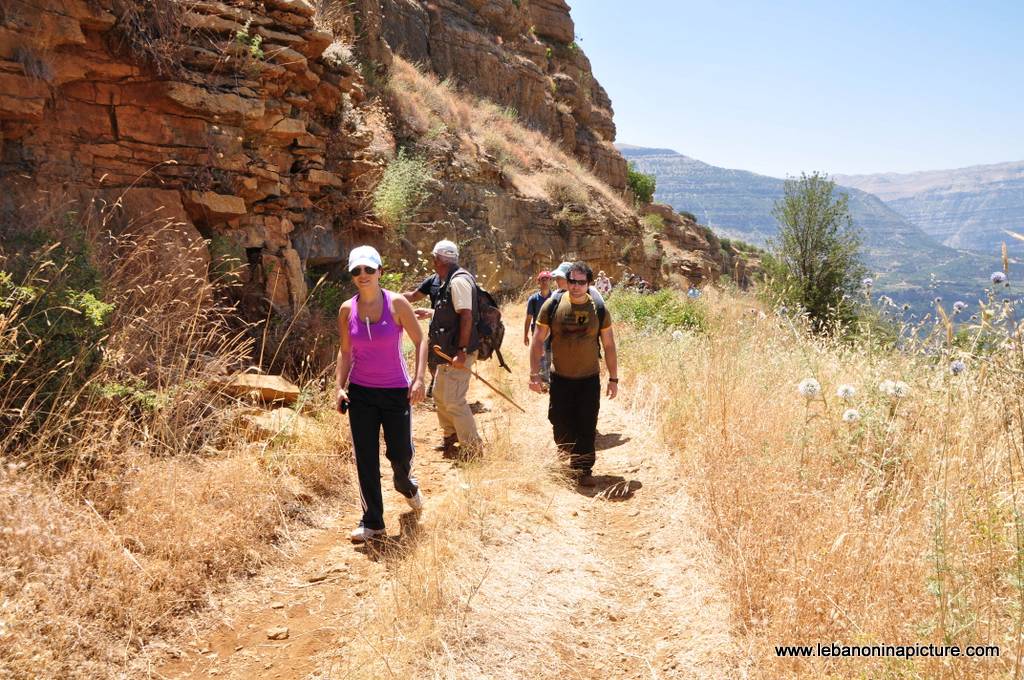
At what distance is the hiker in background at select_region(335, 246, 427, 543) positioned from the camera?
4.22 m

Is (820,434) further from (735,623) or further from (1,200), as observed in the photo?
(1,200)

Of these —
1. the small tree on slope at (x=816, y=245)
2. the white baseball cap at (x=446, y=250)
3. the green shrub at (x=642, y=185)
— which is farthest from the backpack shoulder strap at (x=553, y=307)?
the green shrub at (x=642, y=185)

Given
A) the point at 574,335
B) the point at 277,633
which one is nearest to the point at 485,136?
the point at 574,335

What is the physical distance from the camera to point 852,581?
290cm

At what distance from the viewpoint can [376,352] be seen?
13.9 feet

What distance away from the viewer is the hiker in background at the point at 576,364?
5.37 metres

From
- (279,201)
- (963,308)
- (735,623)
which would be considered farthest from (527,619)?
(279,201)

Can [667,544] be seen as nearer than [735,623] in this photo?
No

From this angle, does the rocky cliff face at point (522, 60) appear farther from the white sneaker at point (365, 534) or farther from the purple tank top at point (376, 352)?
the white sneaker at point (365, 534)

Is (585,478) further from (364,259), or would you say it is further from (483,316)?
(364,259)

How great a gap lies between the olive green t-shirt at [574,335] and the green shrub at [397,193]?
4378mm

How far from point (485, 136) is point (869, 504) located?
15806mm

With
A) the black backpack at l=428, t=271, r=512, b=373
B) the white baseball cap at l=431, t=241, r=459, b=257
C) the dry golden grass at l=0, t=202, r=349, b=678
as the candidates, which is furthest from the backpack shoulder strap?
the dry golden grass at l=0, t=202, r=349, b=678

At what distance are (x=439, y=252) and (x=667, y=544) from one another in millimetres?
3081
